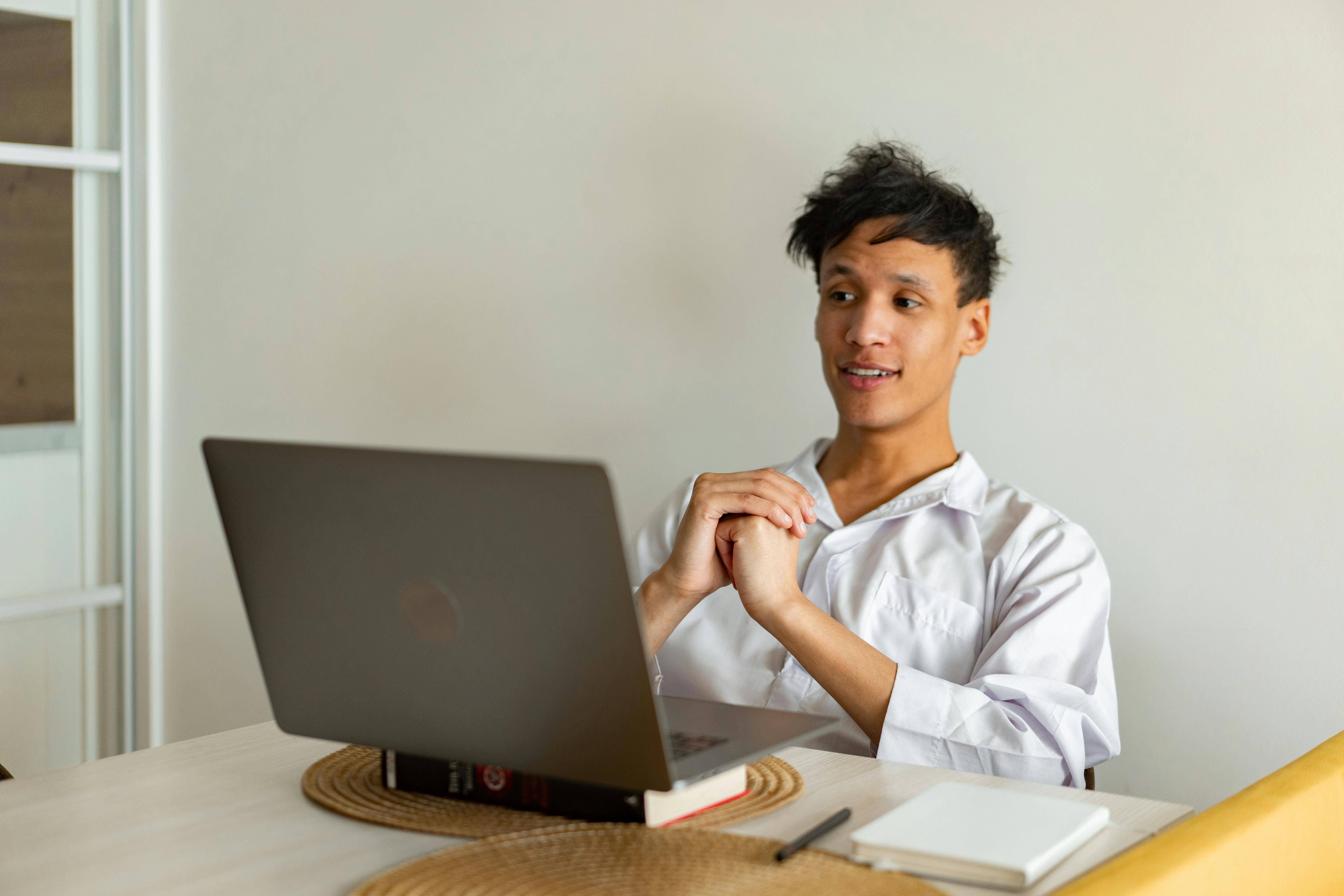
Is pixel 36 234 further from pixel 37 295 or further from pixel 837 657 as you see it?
pixel 837 657

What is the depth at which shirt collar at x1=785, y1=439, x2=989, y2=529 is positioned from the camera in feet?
5.57

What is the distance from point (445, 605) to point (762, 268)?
1.34 metres

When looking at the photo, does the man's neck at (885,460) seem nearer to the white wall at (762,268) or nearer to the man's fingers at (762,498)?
the white wall at (762,268)

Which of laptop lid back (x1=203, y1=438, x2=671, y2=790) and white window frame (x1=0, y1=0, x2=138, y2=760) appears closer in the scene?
laptop lid back (x1=203, y1=438, x2=671, y2=790)

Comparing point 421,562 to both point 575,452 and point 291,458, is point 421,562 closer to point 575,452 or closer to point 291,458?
point 291,458

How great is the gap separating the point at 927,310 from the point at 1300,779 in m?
0.93

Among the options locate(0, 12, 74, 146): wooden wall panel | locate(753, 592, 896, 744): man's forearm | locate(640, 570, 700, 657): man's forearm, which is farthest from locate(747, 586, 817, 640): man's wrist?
locate(0, 12, 74, 146): wooden wall panel

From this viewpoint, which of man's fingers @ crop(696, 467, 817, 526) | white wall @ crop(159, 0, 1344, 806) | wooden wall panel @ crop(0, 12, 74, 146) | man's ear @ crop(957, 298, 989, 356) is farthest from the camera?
wooden wall panel @ crop(0, 12, 74, 146)

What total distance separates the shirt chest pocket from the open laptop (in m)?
0.61

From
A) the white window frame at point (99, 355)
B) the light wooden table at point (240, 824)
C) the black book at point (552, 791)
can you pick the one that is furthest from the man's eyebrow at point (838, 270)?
the white window frame at point (99, 355)

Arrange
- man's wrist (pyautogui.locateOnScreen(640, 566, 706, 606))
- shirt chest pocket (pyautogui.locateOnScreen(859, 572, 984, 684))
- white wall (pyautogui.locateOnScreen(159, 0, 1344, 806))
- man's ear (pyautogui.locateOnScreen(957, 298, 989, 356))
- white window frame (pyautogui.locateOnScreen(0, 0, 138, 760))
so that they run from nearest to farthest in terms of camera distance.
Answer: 1. man's wrist (pyautogui.locateOnScreen(640, 566, 706, 606))
2. shirt chest pocket (pyautogui.locateOnScreen(859, 572, 984, 684))
3. white wall (pyautogui.locateOnScreen(159, 0, 1344, 806))
4. man's ear (pyautogui.locateOnScreen(957, 298, 989, 356))
5. white window frame (pyautogui.locateOnScreen(0, 0, 138, 760))

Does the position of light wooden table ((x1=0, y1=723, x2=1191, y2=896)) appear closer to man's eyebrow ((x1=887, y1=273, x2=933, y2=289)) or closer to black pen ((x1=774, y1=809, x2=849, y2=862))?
black pen ((x1=774, y1=809, x2=849, y2=862))

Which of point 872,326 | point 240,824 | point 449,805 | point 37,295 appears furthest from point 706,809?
point 37,295

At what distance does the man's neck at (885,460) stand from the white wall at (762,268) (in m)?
0.17
